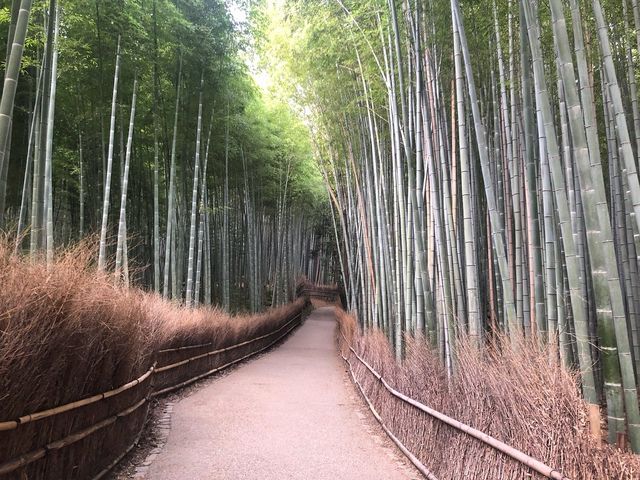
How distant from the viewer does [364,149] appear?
6074 mm

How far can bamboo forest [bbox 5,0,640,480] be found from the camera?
6.75 ft

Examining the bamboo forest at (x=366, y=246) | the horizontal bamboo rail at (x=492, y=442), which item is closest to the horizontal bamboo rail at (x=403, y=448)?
the bamboo forest at (x=366, y=246)

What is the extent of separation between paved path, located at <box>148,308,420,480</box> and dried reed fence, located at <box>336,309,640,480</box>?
405mm

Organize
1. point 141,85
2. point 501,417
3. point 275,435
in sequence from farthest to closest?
point 141,85
point 275,435
point 501,417

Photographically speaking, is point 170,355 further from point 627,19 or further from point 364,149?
point 627,19

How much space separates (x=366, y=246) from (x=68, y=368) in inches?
190

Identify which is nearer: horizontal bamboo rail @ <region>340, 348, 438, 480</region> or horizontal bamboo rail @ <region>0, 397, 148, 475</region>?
horizontal bamboo rail @ <region>0, 397, 148, 475</region>

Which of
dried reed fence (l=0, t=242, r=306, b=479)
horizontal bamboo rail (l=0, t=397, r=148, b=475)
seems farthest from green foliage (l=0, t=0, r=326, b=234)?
horizontal bamboo rail (l=0, t=397, r=148, b=475)

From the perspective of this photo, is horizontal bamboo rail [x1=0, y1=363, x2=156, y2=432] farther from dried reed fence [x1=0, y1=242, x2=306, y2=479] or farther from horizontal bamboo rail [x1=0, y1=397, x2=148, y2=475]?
horizontal bamboo rail [x1=0, y1=397, x2=148, y2=475]

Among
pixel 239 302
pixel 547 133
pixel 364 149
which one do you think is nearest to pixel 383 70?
pixel 364 149

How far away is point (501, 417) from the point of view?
2268mm

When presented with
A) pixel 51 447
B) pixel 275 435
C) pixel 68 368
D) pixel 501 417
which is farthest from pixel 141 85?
pixel 501 417

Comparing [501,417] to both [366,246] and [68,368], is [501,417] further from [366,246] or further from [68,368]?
[366,246]

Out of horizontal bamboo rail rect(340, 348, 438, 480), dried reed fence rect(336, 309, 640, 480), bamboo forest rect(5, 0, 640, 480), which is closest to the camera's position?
dried reed fence rect(336, 309, 640, 480)
